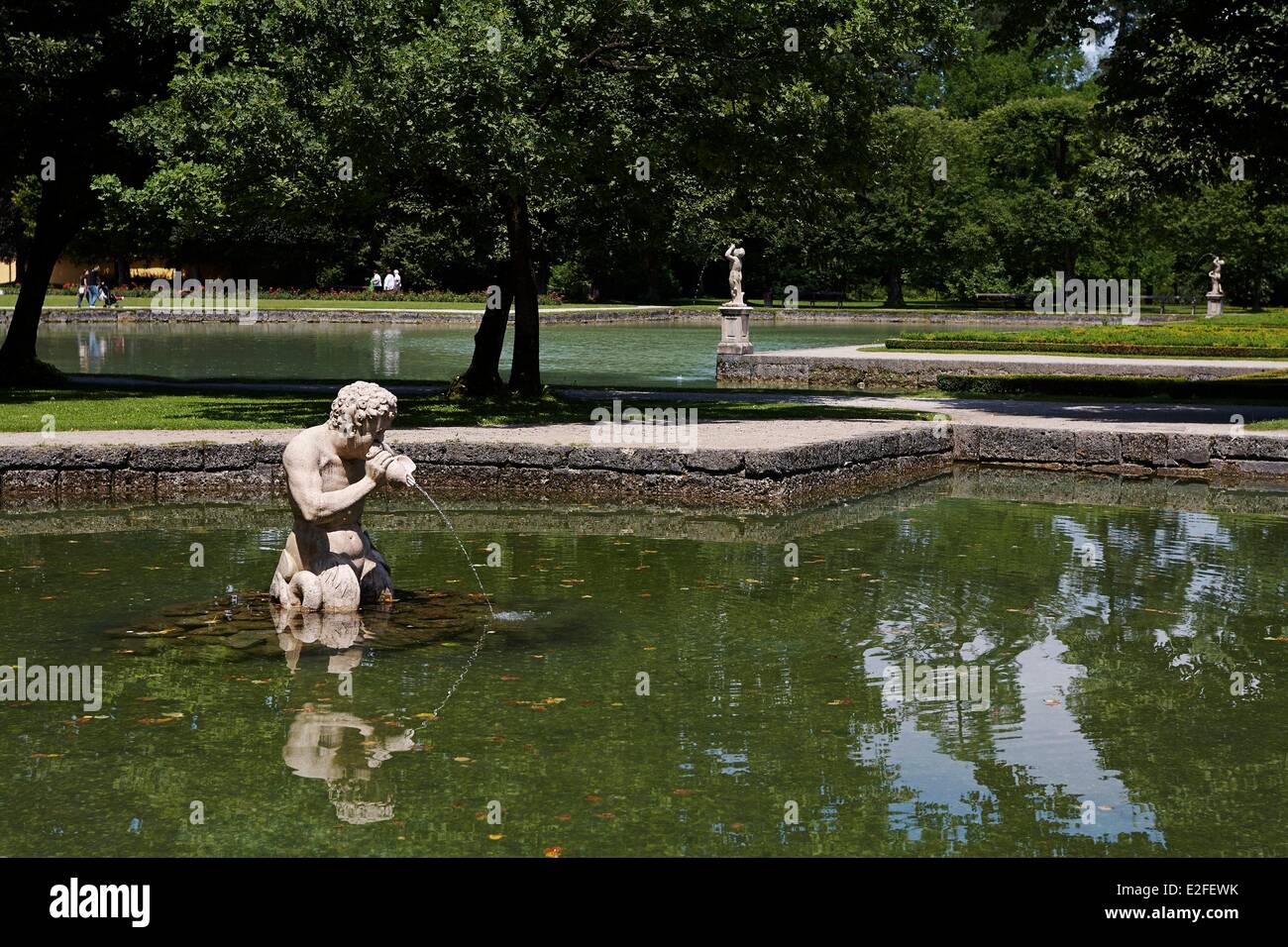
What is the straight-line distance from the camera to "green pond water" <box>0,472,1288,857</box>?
6.57 metres

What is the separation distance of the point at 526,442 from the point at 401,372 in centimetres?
1596

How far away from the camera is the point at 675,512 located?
14797mm

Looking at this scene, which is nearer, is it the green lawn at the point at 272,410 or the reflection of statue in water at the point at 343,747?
the reflection of statue in water at the point at 343,747

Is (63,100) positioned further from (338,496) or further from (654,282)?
(654,282)

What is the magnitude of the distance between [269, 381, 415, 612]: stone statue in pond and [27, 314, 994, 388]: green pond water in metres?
17.9

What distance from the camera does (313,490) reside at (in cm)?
996

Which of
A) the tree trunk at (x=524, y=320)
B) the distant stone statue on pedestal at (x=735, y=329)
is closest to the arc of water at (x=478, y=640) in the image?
the tree trunk at (x=524, y=320)

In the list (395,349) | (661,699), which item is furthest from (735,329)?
(661,699)

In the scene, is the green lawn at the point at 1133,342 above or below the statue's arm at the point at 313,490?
above

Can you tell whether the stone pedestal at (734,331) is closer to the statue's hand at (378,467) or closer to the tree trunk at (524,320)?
the tree trunk at (524,320)

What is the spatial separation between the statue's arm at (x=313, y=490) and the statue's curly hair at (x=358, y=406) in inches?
12.2

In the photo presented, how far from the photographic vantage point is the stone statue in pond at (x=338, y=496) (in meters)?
9.88

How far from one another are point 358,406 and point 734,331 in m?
22.0

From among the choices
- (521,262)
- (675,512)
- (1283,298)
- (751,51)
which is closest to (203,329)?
(521,262)
